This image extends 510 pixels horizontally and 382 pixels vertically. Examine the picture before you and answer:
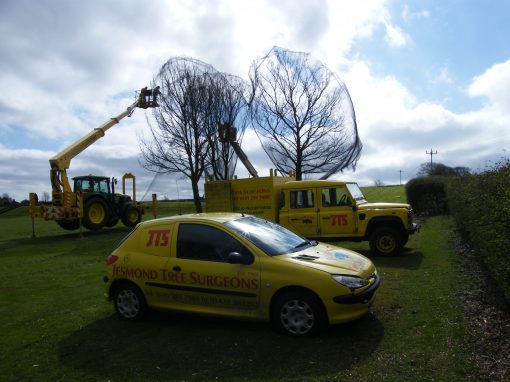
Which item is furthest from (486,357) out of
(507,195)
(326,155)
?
(326,155)

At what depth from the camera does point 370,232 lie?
1155 cm

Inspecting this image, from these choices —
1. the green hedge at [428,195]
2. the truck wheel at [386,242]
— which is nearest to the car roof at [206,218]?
the truck wheel at [386,242]

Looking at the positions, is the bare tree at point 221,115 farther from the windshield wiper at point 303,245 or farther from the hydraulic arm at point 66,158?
the windshield wiper at point 303,245

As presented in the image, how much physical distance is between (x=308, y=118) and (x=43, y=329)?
67.5ft

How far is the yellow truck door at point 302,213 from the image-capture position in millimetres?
12109

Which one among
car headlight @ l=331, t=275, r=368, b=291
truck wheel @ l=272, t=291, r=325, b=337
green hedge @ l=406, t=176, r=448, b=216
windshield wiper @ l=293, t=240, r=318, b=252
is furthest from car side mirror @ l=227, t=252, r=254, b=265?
green hedge @ l=406, t=176, r=448, b=216

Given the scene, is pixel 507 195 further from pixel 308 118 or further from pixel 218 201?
pixel 308 118

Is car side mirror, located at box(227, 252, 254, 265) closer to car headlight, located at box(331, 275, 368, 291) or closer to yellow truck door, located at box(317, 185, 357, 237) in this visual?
car headlight, located at box(331, 275, 368, 291)

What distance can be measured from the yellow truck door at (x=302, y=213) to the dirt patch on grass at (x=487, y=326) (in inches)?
184

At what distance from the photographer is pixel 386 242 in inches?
449

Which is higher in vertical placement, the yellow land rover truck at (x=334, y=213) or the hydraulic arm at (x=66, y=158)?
the hydraulic arm at (x=66, y=158)

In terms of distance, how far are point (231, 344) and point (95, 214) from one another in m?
18.5

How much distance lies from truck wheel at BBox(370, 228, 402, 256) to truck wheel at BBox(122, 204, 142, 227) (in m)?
15.8

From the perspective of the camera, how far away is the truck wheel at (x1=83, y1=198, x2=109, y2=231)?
21.9 metres
